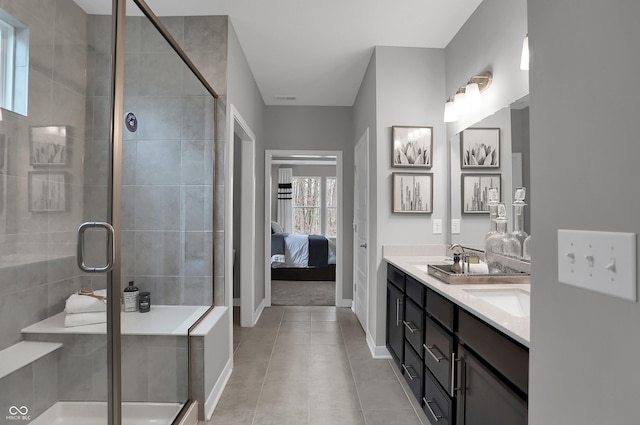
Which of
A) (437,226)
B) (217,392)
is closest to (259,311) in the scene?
(217,392)

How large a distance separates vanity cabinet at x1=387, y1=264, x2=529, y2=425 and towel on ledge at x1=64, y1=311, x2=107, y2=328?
147cm

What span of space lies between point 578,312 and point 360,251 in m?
3.02

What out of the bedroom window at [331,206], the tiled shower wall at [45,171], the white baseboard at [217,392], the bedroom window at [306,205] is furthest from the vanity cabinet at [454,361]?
the bedroom window at [306,205]

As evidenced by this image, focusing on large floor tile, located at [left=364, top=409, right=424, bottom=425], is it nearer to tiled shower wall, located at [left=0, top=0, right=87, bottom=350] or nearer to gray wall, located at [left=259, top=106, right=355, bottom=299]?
tiled shower wall, located at [left=0, top=0, right=87, bottom=350]

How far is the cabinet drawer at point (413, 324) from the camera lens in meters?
1.99

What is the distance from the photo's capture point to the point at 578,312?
2.05 ft

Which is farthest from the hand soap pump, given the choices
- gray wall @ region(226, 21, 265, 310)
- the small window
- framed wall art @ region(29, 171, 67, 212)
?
gray wall @ region(226, 21, 265, 310)

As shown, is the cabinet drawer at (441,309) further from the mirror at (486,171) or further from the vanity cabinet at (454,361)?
the mirror at (486,171)

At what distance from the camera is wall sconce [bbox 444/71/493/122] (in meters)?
2.28

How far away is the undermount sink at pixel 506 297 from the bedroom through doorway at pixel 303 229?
267cm

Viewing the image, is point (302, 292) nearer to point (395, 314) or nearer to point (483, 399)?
point (395, 314)

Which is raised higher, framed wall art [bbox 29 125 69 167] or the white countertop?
framed wall art [bbox 29 125 69 167]

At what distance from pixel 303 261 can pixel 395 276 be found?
3212 millimetres

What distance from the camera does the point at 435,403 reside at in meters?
1.74
